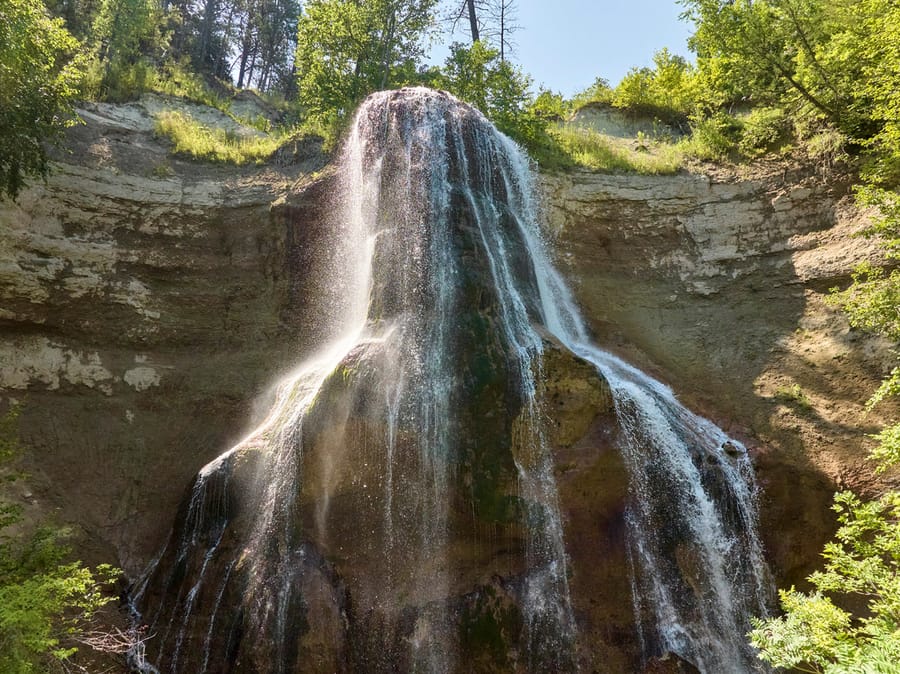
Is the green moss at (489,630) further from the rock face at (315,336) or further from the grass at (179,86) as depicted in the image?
the grass at (179,86)

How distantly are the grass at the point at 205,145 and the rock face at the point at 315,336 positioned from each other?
1.43 feet

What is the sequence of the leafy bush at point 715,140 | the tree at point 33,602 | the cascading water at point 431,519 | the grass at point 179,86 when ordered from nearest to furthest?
the tree at point 33,602, the cascading water at point 431,519, the leafy bush at point 715,140, the grass at point 179,86

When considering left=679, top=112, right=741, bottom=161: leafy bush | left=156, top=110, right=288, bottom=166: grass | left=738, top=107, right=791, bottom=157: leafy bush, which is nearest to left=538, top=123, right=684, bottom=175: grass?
left=679, top=112, right=741, bottom=161: leafy bush

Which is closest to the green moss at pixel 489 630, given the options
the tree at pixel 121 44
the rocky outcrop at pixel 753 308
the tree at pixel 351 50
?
the rocky outcrop at pixel 753 308

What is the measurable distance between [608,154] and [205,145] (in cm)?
1077

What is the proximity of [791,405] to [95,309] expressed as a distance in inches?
533

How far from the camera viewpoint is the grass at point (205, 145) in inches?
541

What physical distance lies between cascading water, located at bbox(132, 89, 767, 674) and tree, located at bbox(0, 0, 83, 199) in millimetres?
6109

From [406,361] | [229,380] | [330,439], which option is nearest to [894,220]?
[406,361]

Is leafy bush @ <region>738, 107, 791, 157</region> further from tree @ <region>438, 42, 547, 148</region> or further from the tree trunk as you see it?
the tree trunk

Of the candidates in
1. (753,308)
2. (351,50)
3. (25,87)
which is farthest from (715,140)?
(25,87)

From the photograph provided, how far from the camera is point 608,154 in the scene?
50.2ft

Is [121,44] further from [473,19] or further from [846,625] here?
[846,625]

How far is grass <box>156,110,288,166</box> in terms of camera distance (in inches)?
541
